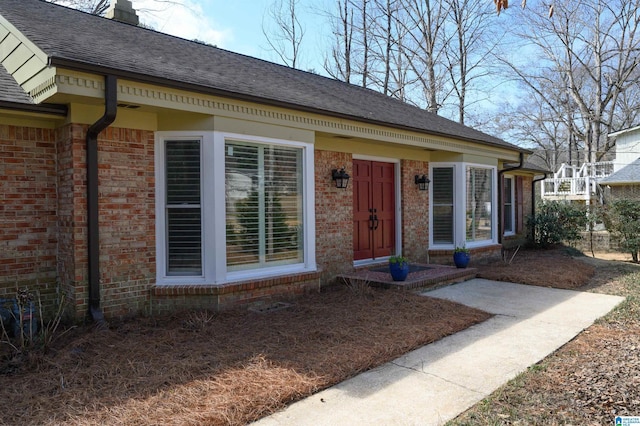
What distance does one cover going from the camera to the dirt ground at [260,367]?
3287mm

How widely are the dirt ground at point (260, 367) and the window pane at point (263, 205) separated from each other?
2.86ft

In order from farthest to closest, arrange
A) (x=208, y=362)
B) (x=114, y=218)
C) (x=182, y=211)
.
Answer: (x=182, y=211), (x=114, y=218), (x=208, y=362)

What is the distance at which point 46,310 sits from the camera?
5.44 m

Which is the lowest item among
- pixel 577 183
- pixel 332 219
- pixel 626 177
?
pixel 332 219

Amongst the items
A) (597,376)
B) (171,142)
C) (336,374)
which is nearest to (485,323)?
(597,376)

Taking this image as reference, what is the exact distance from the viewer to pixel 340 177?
7906mm

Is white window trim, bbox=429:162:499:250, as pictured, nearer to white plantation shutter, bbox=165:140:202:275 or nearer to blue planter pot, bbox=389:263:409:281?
blue planter pot, bbox=389:263:409:281

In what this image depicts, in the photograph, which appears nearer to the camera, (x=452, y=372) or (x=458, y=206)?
(x=452, y=372)

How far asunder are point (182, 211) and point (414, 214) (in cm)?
548

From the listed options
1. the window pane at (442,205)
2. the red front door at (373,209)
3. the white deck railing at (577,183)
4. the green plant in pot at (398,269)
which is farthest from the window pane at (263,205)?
the white deck railing at (577,183)

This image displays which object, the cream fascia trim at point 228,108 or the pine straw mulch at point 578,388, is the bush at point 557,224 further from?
the pine straw mulch at point 578,388

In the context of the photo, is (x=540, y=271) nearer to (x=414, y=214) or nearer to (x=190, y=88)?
(x=414, y=214)

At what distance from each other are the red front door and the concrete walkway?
2583 mm

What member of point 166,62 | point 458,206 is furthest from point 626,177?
point 166,62
